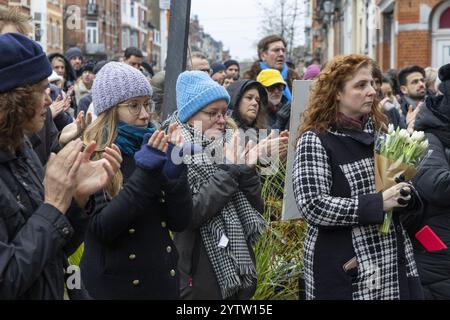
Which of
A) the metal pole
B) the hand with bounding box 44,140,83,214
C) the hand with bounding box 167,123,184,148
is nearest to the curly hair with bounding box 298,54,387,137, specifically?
the hand with bounding box 167,123,184,148

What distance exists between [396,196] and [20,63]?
1905 millimetres

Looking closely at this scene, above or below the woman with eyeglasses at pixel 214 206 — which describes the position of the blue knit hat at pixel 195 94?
above

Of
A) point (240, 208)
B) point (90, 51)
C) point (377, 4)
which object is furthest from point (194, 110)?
point (90, 51)

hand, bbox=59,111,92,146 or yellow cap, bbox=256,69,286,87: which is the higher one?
yellow cap, bbox=256,69,286,87

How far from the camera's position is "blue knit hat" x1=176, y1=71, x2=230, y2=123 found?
4.30 meters

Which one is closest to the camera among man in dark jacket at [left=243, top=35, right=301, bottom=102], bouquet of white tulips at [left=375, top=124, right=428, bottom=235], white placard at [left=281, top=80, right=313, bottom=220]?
bouquet of white tulips at [left=375, top=124, right=428, bottom=235]

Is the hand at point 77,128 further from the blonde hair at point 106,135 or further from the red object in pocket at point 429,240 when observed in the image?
the red object in pocket at point 429,240

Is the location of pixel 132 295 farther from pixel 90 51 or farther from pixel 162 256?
pixel 90 51

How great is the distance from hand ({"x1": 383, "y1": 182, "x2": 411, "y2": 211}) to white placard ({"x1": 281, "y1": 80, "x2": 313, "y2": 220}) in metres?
0.77

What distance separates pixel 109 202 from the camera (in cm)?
346

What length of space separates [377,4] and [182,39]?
1870cm

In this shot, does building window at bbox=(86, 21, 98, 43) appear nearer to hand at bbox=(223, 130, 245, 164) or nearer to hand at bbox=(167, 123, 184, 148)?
hand at bbox=(223, 130, 245, 164)

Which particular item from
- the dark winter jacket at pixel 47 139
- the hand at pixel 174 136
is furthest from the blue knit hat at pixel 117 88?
the dark winter jacket at pixel 47 139

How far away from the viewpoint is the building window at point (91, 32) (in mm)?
78912
